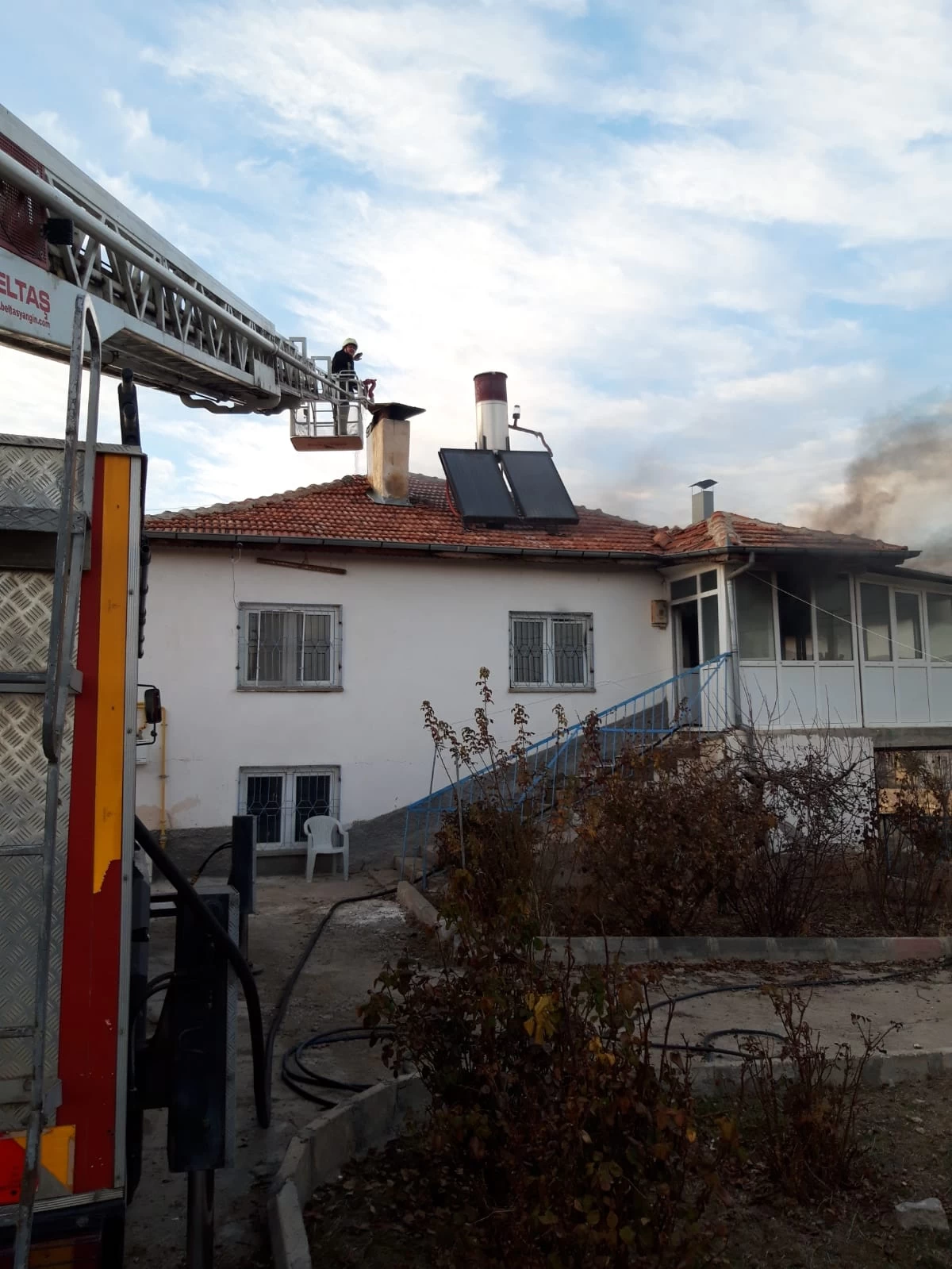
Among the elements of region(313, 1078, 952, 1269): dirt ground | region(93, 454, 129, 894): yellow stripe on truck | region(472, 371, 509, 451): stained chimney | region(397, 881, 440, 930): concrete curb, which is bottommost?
region(313, 1078, 952, 1269): dirt ground

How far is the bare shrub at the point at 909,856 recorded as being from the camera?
933cm

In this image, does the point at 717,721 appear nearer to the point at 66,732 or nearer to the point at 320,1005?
the point at 320,1005

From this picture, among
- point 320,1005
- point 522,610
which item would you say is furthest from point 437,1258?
point 522,610

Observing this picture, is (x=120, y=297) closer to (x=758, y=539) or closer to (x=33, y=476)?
(x=33, y=476)

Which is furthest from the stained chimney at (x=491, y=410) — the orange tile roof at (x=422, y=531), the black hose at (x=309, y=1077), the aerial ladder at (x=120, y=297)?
the black hose at (x=309, y=1077)

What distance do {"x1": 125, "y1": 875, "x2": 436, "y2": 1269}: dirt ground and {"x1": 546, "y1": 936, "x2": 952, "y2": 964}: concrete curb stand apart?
1.93 meters

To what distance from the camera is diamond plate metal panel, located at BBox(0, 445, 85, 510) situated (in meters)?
2.77

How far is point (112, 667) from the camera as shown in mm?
2809

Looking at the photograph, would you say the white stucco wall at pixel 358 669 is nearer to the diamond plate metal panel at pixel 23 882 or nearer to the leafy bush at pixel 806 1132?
the leafy bush at pixel 806 1132

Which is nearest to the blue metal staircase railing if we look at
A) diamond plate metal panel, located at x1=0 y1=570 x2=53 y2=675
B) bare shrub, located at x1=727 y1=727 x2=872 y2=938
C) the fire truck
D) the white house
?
the white house

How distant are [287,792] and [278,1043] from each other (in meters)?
7.83

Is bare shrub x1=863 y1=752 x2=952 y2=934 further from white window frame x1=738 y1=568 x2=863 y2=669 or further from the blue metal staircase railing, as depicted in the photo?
white window frame x1=738 y1=568 x2=863 y2=669

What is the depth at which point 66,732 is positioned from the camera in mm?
2715

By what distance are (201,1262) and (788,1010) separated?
2.66 meters
